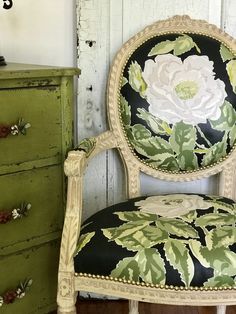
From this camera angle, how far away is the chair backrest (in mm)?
1568

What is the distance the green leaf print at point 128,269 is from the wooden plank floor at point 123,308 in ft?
2.36

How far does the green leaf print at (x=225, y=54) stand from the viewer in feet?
5.18

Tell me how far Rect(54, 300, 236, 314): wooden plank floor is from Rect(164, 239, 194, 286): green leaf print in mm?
752

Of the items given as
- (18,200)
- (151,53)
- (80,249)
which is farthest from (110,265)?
(151,53)

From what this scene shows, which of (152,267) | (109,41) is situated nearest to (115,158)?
(109,41)

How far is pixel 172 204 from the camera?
1.42m

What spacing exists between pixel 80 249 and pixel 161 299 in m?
0.21

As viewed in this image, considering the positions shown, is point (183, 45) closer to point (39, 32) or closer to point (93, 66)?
point (93, 66)

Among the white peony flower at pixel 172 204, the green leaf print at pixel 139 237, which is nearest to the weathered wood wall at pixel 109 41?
the white peony flower at pixel 172 204

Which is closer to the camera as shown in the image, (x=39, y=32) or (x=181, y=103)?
(x=181, y=103)

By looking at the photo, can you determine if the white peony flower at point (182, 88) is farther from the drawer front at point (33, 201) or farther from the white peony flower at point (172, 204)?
the drawer front at point (33, 201)

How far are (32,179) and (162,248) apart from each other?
0.43 m

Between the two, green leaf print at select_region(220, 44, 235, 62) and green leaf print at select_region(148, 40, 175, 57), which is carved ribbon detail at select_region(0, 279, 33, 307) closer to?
green leaf print at select_region(148, 40, 175, 57)

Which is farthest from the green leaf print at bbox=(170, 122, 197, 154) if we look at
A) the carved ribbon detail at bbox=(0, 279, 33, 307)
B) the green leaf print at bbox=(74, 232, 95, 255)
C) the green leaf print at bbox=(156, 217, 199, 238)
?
the carved ribbon detail at bbox=(0, 279, 33, 307)
